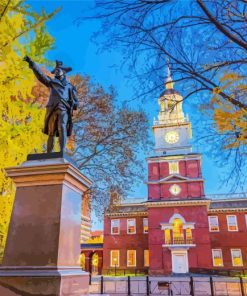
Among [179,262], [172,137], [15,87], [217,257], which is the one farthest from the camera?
[172,137]

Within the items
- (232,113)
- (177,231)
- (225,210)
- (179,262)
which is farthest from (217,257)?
(232,113)

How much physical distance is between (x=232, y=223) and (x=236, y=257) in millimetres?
4486

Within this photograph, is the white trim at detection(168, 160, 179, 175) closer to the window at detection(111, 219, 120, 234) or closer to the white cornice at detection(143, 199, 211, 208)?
the white cornice at detection(143, 199, 211, 208)

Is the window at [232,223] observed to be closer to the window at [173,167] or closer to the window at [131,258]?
the window at [173,167]

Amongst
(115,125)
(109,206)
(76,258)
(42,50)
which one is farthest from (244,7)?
(109,206)

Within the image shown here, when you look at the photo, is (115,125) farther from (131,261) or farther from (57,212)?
(131,261)

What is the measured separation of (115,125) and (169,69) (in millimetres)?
10210

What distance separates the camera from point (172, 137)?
4303 cm

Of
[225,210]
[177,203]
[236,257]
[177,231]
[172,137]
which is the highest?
[172,137]

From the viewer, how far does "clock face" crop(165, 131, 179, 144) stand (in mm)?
42781

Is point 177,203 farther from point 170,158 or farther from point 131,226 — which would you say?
point 131,226

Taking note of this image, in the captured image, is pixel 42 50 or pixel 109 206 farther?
pixel 109 206

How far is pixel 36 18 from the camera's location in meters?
7.51

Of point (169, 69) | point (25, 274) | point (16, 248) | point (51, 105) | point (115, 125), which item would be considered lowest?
point (25, 274)
